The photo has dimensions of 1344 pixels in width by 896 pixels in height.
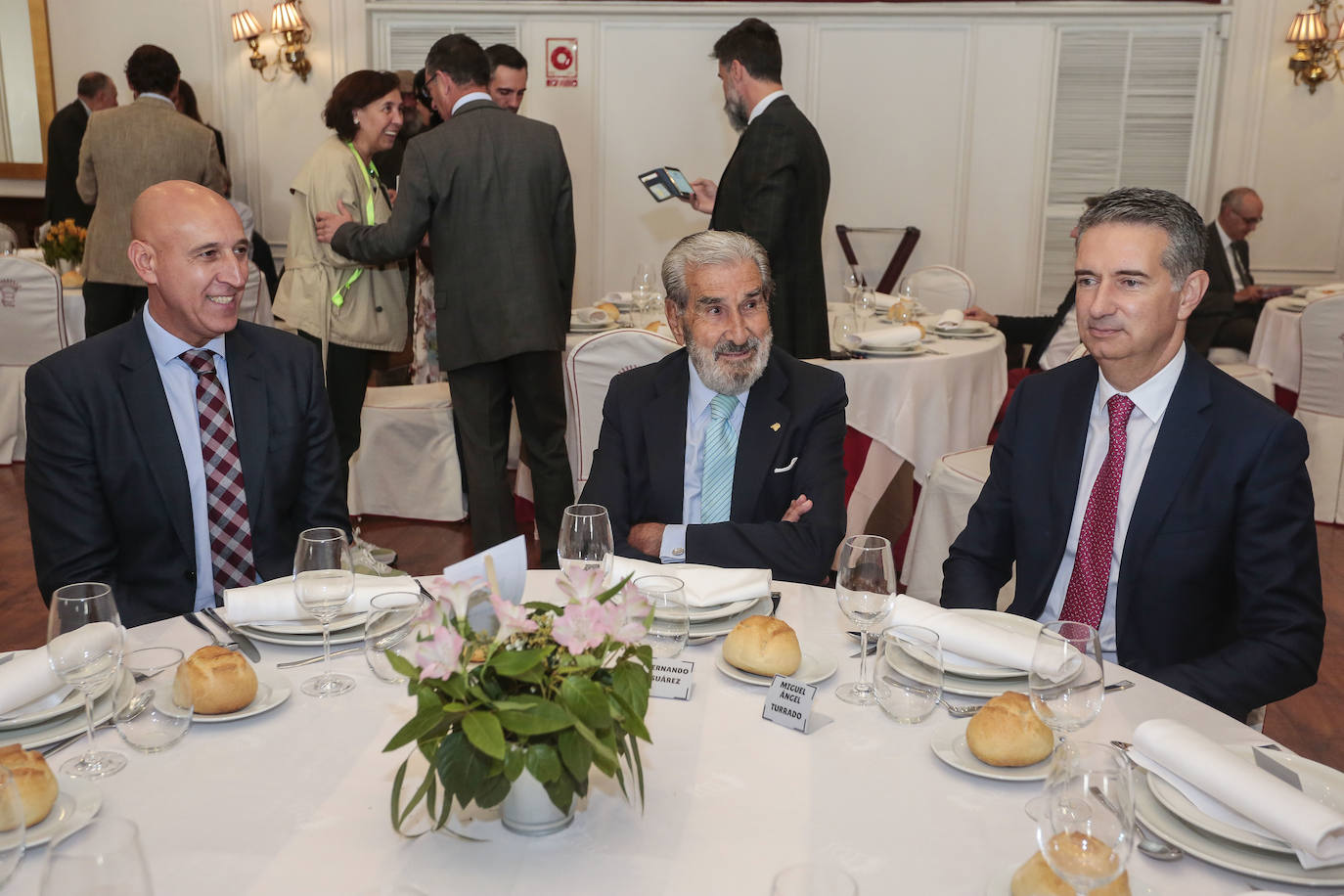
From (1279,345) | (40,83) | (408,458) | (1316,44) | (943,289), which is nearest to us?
(408,458)

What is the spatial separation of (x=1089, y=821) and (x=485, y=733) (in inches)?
20.8

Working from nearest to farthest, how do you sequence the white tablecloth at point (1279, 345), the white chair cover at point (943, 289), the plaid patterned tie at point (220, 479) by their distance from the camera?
the plaid patterned tie at point (220, 479) → the white tablecloth at point (1279, 345) → the white chair cover at point (943, 289)

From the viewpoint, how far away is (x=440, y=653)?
1042 mm

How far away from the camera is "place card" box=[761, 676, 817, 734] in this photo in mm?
1402

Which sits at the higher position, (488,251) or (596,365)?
(488,251)

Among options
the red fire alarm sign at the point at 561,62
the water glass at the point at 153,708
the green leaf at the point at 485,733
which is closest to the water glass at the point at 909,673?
the green leaf at the point at 485,733

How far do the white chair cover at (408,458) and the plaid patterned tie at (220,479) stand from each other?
2.23 metres

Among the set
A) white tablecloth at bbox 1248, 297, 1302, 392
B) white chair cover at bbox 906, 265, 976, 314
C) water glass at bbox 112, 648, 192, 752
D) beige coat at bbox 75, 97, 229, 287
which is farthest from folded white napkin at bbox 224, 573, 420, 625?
white tablecloth at bbox 1248, 297, 1302, 392

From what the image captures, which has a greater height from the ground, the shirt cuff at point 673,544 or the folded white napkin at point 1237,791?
the folded white napkin at point 1237,791

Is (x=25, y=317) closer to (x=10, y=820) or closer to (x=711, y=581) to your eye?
(x=711, y=581)

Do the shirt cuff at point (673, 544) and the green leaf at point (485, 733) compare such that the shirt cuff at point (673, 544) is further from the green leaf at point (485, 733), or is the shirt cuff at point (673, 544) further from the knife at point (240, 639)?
the green leaf at point (485, 733)

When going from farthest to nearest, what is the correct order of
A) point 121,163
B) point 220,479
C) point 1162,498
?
point 121,163
point 220,479
point 1162,498

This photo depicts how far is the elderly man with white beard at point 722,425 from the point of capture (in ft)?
7.93

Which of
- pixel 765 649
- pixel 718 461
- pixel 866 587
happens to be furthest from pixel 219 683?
pixel 718 461
